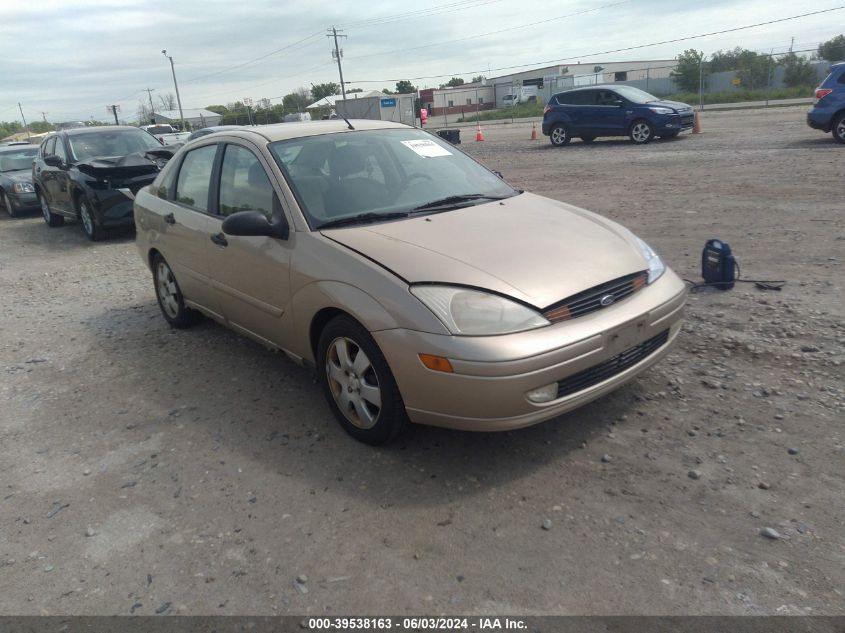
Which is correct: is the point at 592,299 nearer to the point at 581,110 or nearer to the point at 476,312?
the point at 476,312

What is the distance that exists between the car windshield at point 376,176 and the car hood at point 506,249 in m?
0.19

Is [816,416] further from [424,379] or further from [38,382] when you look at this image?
[38,382]

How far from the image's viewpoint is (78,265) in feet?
29.1

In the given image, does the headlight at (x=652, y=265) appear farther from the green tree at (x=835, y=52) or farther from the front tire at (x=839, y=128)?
the green tree at (x=835, y=52)

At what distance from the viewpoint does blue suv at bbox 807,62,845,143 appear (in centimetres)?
1358

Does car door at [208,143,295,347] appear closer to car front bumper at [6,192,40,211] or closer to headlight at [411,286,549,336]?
headlight at [411,286,549,336]

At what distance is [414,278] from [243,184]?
173 cm

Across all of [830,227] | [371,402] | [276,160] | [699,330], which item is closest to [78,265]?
[276,160]

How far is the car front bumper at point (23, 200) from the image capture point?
13812mm

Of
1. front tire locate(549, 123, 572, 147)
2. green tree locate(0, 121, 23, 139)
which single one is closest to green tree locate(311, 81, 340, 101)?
green tree locate(0, 121, 23, 139)

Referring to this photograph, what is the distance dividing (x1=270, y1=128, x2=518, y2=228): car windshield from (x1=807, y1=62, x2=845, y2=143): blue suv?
40.9 ft

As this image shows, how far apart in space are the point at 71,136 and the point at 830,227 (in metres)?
11.2

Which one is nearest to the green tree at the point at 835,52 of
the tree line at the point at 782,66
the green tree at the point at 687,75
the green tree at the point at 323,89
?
the tree line at the point at 782,66

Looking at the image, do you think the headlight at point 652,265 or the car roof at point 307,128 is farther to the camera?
the car roof at point 307,128
